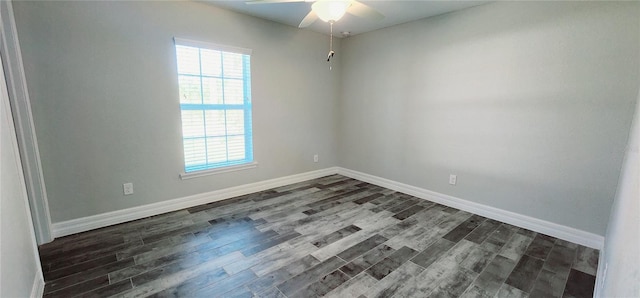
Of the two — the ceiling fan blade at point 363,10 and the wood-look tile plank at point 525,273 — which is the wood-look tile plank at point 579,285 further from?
the ceiling fan blade at point 363,10

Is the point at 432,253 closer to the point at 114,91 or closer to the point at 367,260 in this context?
the point at 367,260

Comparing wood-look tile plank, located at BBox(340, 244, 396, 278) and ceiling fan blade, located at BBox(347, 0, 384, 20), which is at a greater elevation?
ceiling fan blade, located at BBox(347, 0, 384, 20)

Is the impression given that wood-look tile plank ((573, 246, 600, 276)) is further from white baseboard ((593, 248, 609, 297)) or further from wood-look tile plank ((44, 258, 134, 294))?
wood-look tile plank ((44, 258, 134, 294))

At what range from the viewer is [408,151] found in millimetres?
3697

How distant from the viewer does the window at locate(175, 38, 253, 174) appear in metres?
2.96

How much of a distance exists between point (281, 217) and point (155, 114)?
1759mm

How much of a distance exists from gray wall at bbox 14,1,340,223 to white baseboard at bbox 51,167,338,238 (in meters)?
0.06

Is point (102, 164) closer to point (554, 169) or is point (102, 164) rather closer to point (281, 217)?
point (281, 217)

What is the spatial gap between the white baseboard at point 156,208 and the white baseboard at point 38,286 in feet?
2.78

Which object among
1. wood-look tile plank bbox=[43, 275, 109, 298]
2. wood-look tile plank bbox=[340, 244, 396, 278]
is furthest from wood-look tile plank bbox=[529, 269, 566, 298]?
wood-look tile plank bbox=[43, 275, 109, 298]

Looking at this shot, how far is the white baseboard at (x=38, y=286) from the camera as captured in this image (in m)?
1.57

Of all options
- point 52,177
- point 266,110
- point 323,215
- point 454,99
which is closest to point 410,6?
point 454,99

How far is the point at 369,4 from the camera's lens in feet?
9.31

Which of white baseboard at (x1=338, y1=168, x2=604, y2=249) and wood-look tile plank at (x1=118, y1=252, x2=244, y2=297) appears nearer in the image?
wood-look tile plank at (x1=118, y1=252, x2=244, y2=297)
